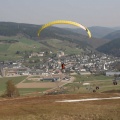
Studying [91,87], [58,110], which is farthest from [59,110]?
[91,87]

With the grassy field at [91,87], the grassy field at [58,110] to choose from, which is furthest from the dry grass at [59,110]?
the grassy field at [91,87]

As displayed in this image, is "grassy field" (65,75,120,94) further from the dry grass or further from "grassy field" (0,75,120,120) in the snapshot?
the dry grass

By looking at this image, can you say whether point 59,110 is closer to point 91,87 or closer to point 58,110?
point 58,110

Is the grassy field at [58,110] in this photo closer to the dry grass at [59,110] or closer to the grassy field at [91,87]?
the dry grass at [59,110]

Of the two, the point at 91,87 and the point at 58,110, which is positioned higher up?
the point at 58,110

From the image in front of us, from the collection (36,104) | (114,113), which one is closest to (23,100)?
(36,104)

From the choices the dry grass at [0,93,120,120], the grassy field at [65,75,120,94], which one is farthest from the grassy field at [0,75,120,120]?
the grassy field at [65,75,120,94]

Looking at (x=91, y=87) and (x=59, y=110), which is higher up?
(x=59, y=110)

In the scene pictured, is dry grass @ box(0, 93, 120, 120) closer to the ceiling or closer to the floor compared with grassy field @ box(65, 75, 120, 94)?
closer to the ceiling

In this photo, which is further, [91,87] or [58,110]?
[91,87]
